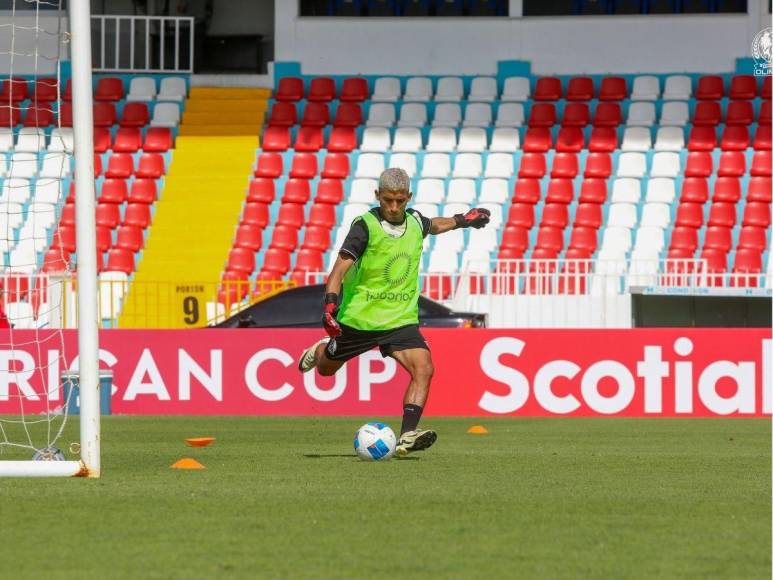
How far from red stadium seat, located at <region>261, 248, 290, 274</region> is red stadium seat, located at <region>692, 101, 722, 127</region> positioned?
7307 mm

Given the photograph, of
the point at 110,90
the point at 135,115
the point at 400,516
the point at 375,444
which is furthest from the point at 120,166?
the point at 400,516

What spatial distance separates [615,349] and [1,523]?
11.0 meters

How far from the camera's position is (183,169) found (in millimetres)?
27312

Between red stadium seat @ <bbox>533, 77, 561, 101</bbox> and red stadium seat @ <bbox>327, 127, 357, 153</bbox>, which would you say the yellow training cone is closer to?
red stadium seat @ <bbox>327, 127, 357, 153</bbox>

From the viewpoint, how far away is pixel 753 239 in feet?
77.5

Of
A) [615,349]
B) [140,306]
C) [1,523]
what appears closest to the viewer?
[1,523]

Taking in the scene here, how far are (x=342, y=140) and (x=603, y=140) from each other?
14.7 ft

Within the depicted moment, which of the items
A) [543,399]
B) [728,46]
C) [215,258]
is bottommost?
[543,399]

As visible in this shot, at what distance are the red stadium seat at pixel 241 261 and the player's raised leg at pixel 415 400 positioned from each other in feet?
47.1

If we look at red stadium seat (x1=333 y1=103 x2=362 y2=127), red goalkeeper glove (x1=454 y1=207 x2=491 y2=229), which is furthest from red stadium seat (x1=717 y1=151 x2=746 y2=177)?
red goalkeeper glove (x1=454 y1=207 x2=491 y2=229)

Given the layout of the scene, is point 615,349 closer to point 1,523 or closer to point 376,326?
point 376,326

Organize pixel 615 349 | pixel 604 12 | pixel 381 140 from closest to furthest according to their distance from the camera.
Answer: pixel 615 349 → pixel 381 140 → pixel 604 12

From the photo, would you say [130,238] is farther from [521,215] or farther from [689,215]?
[689,215]

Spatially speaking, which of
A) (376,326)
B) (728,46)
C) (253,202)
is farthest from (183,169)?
(376,326)
